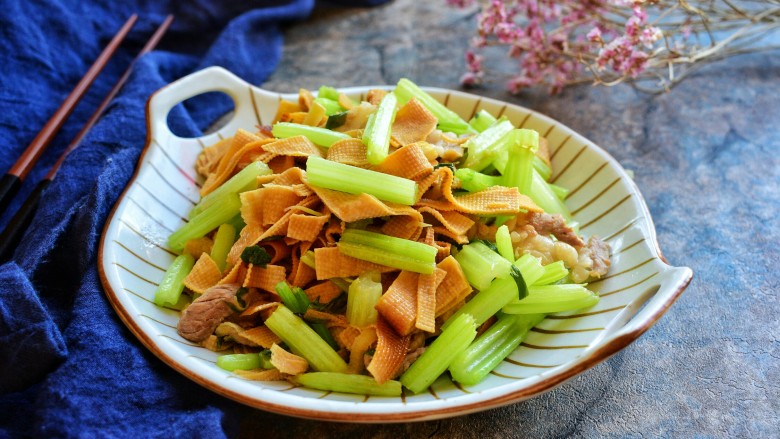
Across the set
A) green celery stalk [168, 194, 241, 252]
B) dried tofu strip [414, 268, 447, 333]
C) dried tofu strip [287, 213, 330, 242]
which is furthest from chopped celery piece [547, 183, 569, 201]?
green celery stalk [168, 194, 241, 252]

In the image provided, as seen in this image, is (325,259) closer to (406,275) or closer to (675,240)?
(406,275)

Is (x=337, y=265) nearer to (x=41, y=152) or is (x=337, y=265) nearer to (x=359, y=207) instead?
(x=359, y=207)

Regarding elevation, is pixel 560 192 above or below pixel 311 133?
below

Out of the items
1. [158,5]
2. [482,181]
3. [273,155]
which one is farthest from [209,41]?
[482,181]

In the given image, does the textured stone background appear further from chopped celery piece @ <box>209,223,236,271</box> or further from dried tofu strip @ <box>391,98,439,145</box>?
dried tofu strip @ <box>391,98,439,145</box>

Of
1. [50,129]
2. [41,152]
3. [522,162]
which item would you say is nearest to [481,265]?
[522,162]
